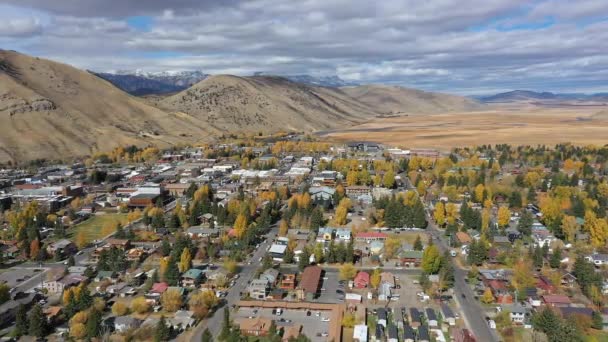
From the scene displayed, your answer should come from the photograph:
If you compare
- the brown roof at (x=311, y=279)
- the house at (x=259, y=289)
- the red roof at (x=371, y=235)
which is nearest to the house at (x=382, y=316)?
the brown roof at (x=311, y=279)

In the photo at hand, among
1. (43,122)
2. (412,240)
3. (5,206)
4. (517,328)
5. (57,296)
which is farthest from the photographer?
(43,122)

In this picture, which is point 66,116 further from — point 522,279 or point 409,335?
point 522,279

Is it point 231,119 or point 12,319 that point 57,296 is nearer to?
point 12,319

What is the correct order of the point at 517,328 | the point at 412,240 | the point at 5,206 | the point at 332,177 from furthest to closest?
the point at 332,177 < the point at 5,206 < the point at 412,240 < the point at 517,328

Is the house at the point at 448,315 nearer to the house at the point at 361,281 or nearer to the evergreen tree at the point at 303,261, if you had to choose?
the house at the point at 361,281

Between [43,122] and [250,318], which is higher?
[43,122]

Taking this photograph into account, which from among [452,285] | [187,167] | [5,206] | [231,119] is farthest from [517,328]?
[231,119]
